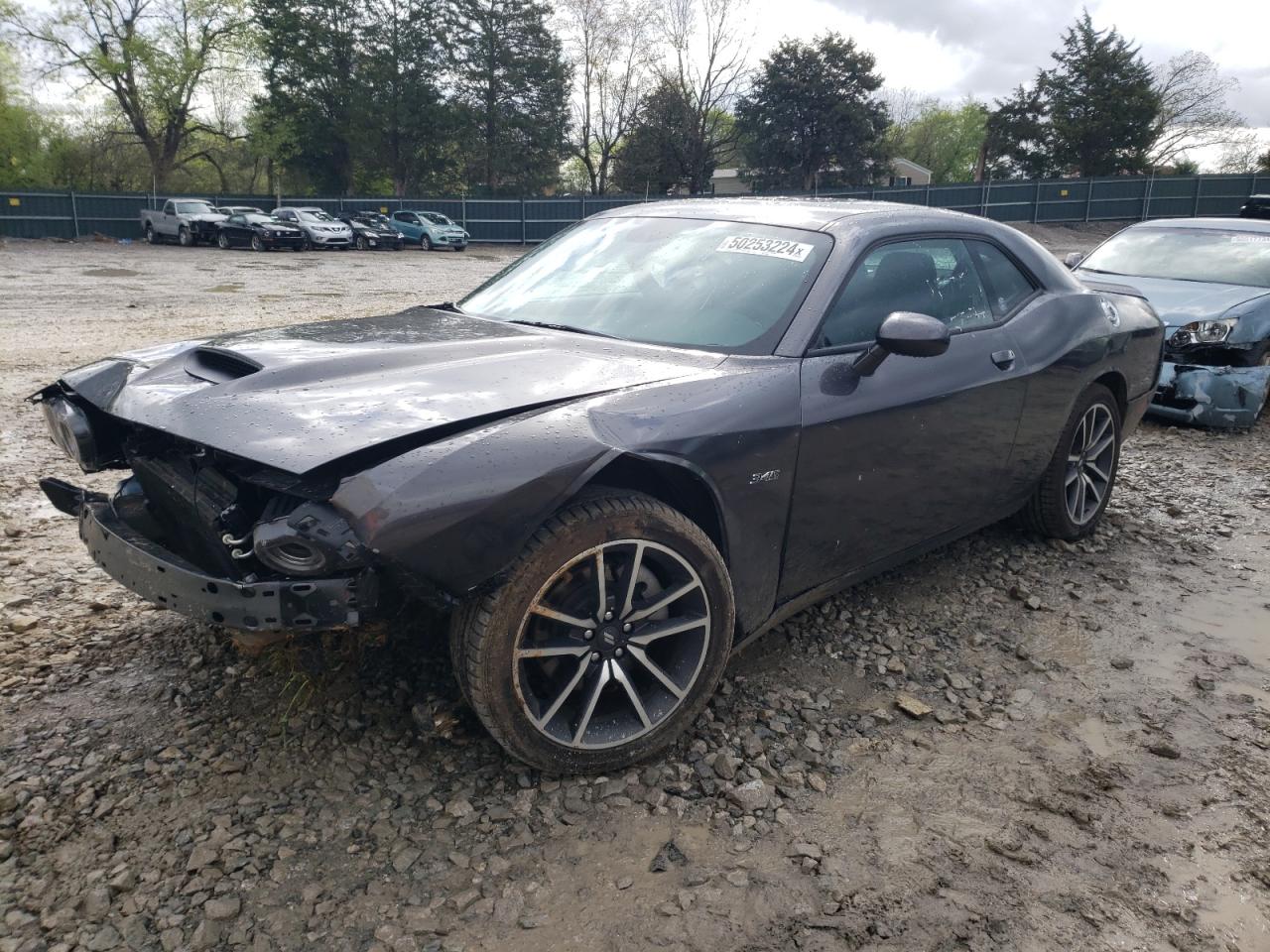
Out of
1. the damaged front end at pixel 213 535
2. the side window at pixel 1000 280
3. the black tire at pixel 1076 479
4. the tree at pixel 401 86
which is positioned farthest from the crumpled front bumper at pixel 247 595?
the tree at pixel 401 86

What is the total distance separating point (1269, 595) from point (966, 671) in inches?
69.6

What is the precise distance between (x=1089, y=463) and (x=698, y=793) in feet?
9.67

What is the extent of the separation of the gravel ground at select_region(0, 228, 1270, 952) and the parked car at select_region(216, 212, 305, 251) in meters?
25.4

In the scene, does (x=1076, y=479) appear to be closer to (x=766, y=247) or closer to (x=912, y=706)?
(x=912, y=706)

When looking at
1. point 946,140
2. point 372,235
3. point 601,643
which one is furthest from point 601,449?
point 946,140

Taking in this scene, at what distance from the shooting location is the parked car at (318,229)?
2828 centimetres

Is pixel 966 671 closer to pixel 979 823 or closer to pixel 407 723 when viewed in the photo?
pixel 979 823

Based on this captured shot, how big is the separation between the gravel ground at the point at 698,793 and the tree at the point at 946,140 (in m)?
71.4

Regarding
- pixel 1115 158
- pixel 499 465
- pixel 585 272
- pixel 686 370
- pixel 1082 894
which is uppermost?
pixel 1115 158

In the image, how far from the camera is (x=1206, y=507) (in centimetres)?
526

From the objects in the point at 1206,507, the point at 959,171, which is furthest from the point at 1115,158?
the point at 1206,507

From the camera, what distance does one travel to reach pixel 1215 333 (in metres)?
6.69

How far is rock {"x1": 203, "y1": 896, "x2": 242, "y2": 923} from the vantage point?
2041 millimetres

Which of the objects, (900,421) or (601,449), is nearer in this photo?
(601,449)
